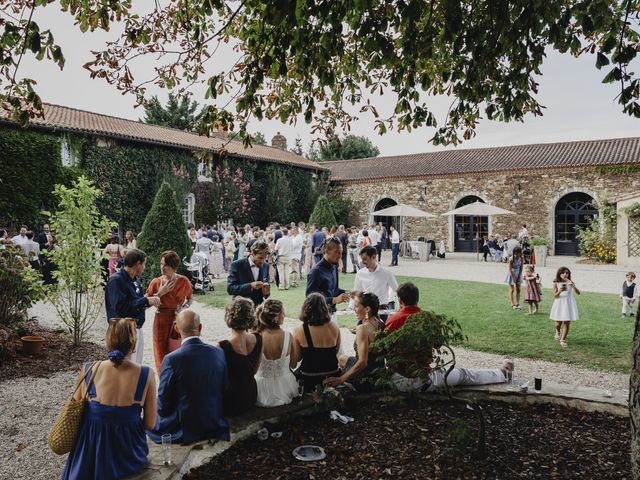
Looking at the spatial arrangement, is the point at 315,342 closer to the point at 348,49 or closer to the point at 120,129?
the point at 348,49

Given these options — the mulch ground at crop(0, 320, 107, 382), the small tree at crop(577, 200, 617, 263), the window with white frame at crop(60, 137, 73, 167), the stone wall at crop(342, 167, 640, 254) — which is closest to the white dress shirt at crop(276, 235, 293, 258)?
the mulch ground at crop(0, 320, 107, 382)

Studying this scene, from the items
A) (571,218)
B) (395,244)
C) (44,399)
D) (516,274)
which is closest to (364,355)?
(44,399)

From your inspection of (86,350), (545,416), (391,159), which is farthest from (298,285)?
(391,159)

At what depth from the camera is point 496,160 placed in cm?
2666

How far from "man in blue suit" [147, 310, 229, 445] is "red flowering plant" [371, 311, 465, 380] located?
116 cm

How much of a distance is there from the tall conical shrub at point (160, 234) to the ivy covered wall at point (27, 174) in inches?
276

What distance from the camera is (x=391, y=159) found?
3209 cm

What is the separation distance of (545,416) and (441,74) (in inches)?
139

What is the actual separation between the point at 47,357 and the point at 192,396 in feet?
14.3

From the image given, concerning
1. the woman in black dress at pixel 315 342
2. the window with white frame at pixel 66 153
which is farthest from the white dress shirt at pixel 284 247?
the window with white frame at pixel 66 153

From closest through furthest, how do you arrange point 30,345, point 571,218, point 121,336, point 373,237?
point 121,336 < point 30,345 < point 373,237 < point 571,218

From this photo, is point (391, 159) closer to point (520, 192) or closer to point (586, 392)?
point (520, 192)

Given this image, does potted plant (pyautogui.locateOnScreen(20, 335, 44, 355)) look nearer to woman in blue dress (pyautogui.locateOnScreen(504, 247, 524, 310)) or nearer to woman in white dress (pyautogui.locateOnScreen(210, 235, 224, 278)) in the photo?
woman in blue dress (pyautogui.locateOnScreen(504, 247, 524, 310))

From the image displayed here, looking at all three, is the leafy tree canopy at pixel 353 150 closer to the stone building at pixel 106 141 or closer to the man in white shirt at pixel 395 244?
the stone building at pixel 106 141
